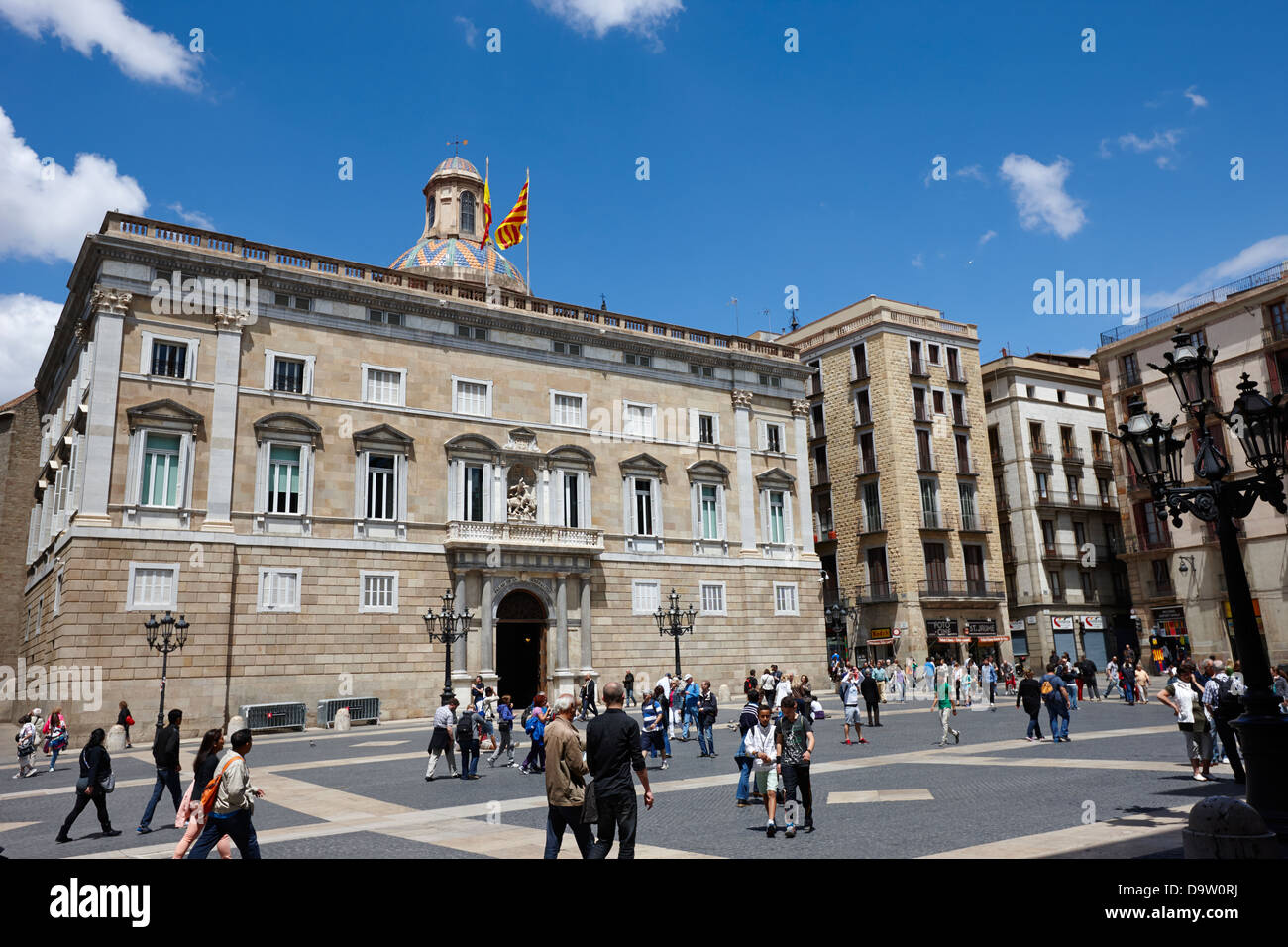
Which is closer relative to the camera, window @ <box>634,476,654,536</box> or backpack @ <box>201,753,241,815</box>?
backpack @ <box>201,753,241,815</box>

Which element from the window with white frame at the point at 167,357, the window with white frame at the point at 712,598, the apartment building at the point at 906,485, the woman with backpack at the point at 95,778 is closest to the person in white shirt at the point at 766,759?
the woman with backpack at the point at 95,778

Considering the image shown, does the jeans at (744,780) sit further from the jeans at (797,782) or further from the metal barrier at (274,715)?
the metal barrier at (274,715)

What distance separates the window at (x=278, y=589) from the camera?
2928 centimetres

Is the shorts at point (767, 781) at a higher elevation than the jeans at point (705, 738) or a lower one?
higher

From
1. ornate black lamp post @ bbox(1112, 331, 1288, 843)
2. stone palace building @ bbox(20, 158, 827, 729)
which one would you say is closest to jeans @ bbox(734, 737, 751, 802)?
ornate black lamp post @ bbox(1112, 331, 1288, 843)

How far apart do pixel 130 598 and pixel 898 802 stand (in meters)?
24.5

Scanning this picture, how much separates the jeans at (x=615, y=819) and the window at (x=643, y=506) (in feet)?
97.7

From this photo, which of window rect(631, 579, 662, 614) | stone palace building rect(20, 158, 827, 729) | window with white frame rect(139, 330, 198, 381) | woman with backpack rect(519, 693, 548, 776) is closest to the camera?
woman with backpack rect(519, 693, 548, 776)

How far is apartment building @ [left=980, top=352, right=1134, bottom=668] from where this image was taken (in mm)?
52375

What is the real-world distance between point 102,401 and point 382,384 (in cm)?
914

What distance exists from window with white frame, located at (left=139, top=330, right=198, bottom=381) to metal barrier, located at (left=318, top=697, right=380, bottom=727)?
1192 cm

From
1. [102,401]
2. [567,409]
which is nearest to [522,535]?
[567,409]

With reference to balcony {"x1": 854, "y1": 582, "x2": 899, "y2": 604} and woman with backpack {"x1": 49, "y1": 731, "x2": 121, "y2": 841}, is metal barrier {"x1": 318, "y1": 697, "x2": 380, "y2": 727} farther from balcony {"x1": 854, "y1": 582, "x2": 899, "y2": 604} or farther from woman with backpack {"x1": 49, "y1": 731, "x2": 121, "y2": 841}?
balcony {"x1": 854, "y1": 582, "x2": 899, "y2": 604}
